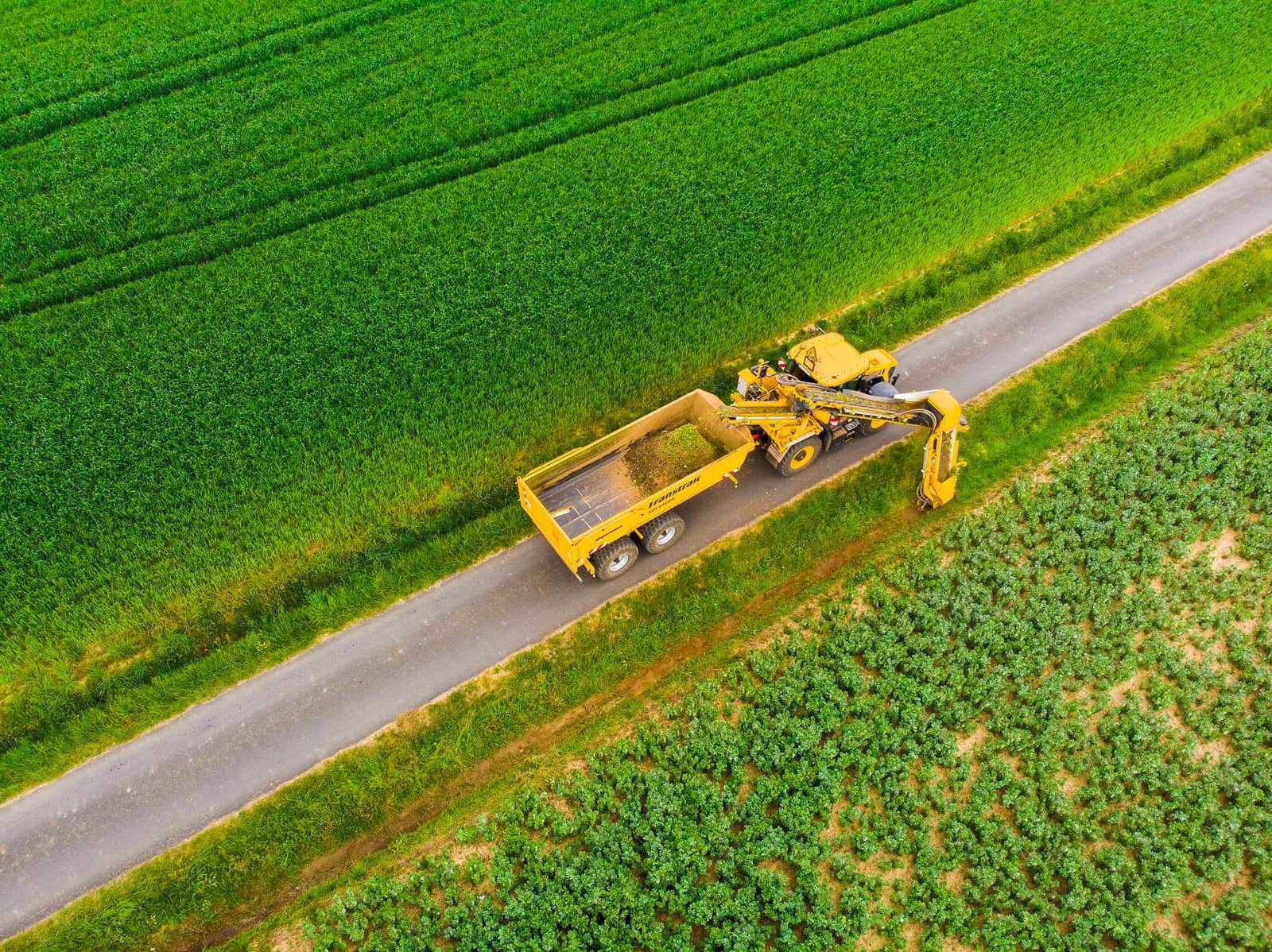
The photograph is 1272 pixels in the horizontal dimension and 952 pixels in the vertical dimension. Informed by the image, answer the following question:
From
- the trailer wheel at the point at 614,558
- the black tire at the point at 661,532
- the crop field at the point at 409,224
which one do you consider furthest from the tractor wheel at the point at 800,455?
the trailer wheel at the point at 614,558

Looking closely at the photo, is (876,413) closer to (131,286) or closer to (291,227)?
(291,227)

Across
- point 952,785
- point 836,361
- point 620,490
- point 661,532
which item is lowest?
point 952,785

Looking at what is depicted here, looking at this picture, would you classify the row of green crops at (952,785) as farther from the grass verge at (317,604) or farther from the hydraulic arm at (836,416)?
the grass verge at (317,604)

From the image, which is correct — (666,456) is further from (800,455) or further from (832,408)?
(832,408)

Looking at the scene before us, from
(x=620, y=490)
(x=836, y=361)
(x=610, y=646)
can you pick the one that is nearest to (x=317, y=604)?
(x=610, y=646)

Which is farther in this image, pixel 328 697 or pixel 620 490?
pixel 620 490

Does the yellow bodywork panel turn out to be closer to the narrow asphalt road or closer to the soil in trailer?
the narrow asphalt road
